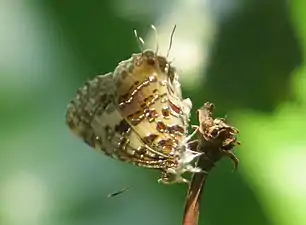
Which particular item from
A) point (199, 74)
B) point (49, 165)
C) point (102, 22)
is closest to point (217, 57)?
point (199, 74)

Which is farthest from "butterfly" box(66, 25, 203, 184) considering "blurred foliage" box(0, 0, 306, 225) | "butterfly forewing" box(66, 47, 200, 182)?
"blurred foliage" box(0, 0, 306, 225)

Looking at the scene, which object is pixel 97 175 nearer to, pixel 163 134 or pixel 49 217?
pixel 49 217

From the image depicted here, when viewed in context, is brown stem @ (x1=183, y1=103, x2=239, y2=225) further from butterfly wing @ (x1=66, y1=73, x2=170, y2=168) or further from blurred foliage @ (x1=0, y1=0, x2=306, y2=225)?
blurred foliage @ (x1=0, y1=0, x2=306, y2=225)

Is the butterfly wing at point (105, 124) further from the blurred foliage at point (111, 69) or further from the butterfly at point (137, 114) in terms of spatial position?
the blurred foliage at point (111, 69)

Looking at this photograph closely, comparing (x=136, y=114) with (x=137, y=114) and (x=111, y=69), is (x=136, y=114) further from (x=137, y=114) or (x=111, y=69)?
(x=111, y=69)

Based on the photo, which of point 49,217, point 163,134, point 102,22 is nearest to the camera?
point 163,134

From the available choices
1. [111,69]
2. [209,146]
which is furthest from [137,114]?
[111,69]

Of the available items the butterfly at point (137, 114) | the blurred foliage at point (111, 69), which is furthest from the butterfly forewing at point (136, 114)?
the blurred foliage at point (111, 69)
